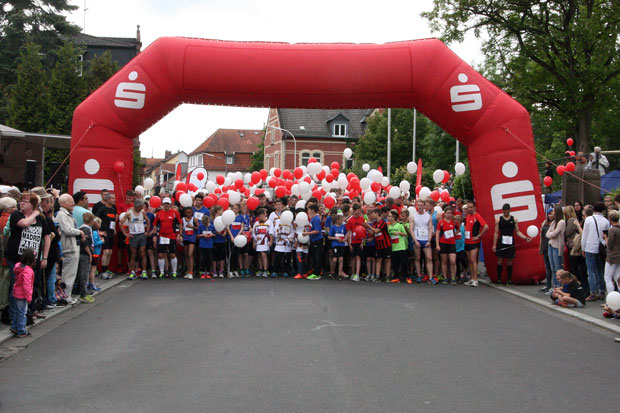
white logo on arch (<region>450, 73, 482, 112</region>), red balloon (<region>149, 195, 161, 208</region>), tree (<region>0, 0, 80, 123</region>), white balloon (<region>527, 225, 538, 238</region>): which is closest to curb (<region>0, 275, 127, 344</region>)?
red balloon (<region>149, 195, 161, 208</region>)

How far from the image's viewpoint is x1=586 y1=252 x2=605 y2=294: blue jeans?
11305 millimetres

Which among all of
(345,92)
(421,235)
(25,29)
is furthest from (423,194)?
(25,29)

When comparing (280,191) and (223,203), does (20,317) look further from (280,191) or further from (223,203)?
(280,191)

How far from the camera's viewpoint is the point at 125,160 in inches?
583

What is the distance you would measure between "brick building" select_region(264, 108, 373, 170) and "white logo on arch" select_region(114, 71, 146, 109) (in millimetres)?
54343

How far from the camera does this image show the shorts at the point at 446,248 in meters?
14.5

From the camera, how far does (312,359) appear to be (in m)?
6.78

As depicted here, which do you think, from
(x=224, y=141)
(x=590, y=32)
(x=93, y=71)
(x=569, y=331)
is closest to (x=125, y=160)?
(x=569, y=331)

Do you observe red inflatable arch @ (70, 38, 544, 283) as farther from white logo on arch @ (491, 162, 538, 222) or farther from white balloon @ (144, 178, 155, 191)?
white balloon @ (144, 178, 155, 191)

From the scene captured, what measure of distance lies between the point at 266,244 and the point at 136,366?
29.0ft

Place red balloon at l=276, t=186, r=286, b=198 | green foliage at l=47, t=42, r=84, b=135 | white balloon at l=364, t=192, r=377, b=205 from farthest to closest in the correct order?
1. green foliage at l=47, t=42, r=84, b=135
2. red balloon at l=276, t=186, r=286, b=198
3. white balloon at l=364, t=192, r=377, b=205

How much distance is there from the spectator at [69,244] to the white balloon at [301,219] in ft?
18.0

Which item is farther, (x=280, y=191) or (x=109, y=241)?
(x=280, y=191)

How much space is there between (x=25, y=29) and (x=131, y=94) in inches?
945
